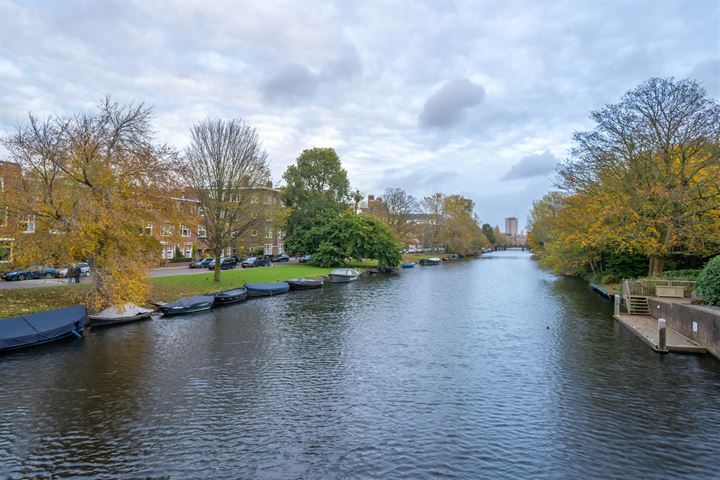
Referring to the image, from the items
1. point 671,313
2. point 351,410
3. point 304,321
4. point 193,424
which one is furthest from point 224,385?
point 671,313

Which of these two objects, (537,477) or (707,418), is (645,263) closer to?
(707,418)

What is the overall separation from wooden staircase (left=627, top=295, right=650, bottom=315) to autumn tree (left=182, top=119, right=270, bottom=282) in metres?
32.5

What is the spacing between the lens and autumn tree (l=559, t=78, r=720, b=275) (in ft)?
98.1

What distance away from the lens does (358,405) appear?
14.3 m

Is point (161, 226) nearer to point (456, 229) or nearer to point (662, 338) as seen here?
point (662, 338)

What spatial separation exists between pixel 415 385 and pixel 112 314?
20.2 meters

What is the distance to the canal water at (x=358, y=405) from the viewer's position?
10.6 meters

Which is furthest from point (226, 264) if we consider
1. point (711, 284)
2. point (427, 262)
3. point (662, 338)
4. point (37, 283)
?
point (711, 284)

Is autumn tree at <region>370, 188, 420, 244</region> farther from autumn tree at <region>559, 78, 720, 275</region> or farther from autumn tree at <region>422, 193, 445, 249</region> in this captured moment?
autumn tree at <region>559, 78, 720, 275</region>

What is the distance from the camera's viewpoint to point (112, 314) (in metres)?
26.6

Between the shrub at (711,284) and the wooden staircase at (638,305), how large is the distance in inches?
271

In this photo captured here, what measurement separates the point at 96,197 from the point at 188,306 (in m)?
9.44

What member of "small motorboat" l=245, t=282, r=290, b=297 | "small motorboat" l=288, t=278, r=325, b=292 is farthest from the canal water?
"small motorboat" l=288, t=278, r=325, b=292

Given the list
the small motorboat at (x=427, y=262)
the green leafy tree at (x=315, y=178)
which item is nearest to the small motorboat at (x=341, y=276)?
the green leafy tree at (x=315, y=178)
